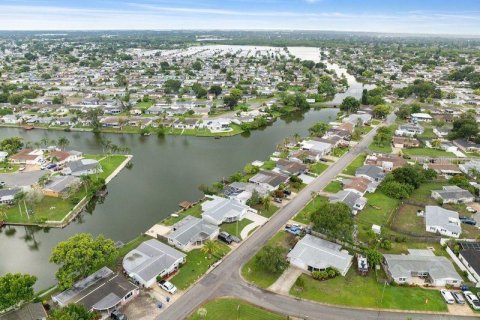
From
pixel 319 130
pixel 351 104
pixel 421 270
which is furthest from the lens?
pixel 351 104

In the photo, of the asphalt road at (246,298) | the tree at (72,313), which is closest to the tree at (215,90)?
the asphalt road at (246,298)

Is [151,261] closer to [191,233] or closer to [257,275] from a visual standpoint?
[191,233]

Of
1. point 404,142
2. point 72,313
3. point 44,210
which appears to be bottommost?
point 44,210

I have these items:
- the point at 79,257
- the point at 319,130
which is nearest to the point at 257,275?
the point at 79,257

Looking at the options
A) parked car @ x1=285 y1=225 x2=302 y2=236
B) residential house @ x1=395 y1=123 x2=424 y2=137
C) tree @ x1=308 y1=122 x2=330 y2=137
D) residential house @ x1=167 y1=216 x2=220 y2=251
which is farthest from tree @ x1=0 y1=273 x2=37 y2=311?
residential house @ x1=395 y1=123 x2=424 y2=137

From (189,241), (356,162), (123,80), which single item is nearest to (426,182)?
A: (356,162)

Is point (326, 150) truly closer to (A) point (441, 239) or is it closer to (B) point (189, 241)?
(A) point (441, 239)
